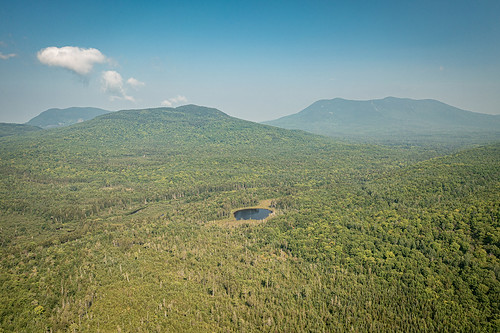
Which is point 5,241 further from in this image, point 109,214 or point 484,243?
point 484,243

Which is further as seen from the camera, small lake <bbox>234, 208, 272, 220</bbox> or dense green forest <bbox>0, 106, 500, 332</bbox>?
small lake <bbox>234, 208, 272, 220</bbox>

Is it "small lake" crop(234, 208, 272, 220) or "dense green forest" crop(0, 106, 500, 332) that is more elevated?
"dense green forest" crop(0, 106, 500, 332)

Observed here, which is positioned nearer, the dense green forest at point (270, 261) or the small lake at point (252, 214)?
the dense green forest at point (270, 261)

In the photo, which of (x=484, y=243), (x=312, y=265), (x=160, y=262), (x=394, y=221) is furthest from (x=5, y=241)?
(x=484, y=243)

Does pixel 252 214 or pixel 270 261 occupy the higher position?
pixel 270 261

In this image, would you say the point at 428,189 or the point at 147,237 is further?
the point at 428,189

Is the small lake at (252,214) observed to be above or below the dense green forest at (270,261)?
below

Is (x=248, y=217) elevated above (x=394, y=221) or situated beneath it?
situated beneath

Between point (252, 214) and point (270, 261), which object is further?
point (252, 214)
